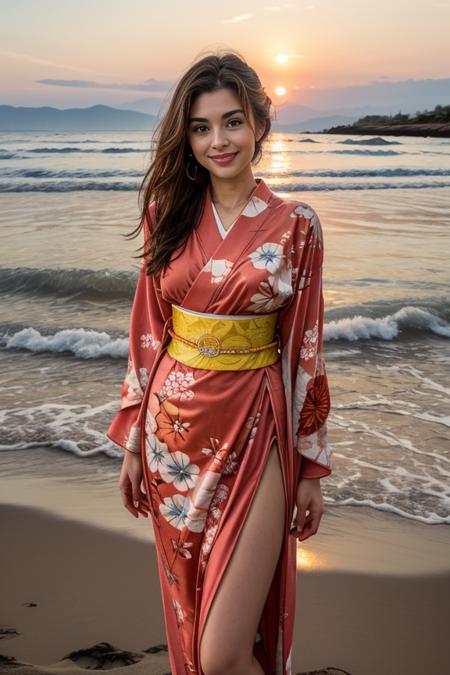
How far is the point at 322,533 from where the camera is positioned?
3.29 meters

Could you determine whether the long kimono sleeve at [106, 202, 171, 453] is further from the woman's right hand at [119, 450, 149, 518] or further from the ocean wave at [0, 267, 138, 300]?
the ocean wave at [0, 267, 138, 300]

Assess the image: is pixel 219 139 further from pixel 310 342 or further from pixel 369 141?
pixel 369 141

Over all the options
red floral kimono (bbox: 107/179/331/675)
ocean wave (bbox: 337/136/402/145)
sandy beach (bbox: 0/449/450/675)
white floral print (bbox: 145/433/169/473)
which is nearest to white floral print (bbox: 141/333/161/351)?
red floral kimono (bbox: 107/179/331/675)

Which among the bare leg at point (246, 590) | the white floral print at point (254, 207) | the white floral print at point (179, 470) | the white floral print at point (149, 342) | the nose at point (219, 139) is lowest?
the bare leg at point (246, 590)

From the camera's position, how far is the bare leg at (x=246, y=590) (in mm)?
1676

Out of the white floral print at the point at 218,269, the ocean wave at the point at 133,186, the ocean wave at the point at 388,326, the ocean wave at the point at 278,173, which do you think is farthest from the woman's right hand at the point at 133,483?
the ocean wave at the point at 278,173

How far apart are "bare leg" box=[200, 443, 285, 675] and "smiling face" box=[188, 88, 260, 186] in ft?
2.53

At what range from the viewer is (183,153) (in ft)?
6.52

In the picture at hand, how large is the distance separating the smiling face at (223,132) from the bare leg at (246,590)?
30.4 inches

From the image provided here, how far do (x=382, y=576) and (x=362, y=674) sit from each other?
59cm

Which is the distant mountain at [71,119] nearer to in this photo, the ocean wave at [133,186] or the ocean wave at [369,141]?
the ocean wave at [369,141]

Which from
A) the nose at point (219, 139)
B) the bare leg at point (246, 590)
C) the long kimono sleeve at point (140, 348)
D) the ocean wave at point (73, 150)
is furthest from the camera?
the ocean wave at point (73, 150)

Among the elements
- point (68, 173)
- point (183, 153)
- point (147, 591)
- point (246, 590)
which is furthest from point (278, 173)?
point (246, 590)

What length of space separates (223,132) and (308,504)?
0.98 m
